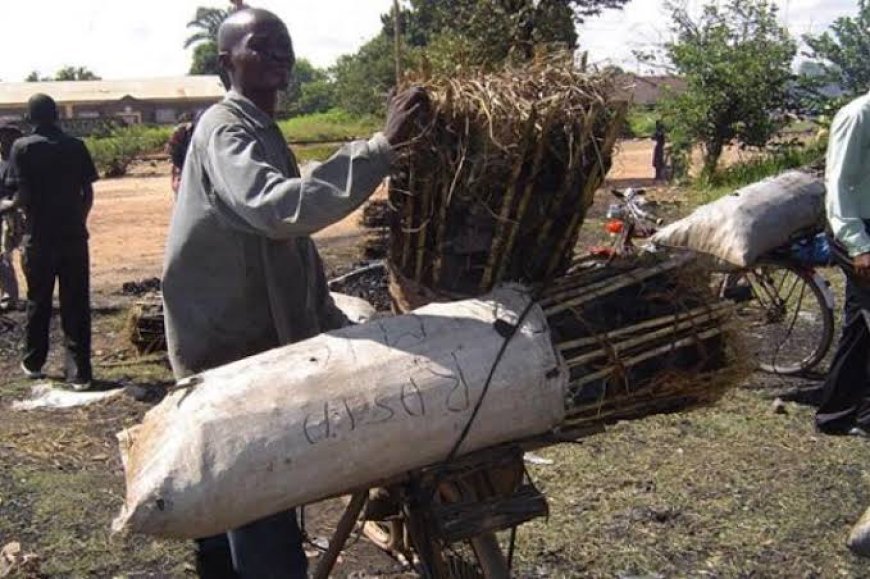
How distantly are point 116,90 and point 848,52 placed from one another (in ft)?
192

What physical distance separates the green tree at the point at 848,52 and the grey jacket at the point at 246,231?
12.4 m

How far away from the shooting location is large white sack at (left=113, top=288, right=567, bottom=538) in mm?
2123

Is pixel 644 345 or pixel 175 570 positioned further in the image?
pixel 175 570

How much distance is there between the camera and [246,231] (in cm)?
242

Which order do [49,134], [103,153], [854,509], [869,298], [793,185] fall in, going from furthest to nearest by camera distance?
[103,153] → [49,134] → [793,185] → [869,298] → [854,509]

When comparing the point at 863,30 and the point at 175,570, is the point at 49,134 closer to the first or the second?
the point at 175,570

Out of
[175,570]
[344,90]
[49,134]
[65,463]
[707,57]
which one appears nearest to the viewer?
[175,570]

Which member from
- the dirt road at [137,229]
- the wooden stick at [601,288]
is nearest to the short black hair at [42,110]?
the dirt road at [137,229]

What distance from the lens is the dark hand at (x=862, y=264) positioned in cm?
454

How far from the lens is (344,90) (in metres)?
51.8

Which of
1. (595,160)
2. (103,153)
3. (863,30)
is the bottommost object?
(103,153)

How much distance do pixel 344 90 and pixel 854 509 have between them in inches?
1933

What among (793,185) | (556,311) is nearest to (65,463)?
(556,311)

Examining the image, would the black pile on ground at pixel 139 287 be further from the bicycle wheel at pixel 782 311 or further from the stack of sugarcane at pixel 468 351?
the stack of sugarcane at pixel 468 351
